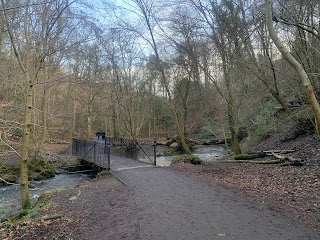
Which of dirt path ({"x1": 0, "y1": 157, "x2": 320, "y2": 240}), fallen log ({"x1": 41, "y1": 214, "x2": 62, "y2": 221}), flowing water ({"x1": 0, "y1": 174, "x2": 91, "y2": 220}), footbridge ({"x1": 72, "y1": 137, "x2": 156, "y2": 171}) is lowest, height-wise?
flowing water ({"x1": 0, "y1": 174, "x2": 91, "y2": 220})

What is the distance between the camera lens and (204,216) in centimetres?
550

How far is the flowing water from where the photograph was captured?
32.2 ft

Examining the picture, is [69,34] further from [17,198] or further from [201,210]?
[201,210]

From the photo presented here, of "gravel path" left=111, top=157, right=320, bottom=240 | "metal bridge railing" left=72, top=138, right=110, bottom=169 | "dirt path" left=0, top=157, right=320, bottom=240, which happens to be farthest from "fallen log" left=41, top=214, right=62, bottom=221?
"metal bridge railing" left=72, top=138, right=110, bottom=169

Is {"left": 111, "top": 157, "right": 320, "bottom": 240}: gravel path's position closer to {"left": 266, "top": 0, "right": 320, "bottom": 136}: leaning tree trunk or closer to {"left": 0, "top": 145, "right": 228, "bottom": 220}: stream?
{"left": 266, "top": 0, "right": 320, "bottom": 136}: leaning tree trunk

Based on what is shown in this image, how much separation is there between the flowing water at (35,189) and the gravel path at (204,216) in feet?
16.0

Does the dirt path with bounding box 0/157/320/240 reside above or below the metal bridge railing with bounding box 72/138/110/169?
below

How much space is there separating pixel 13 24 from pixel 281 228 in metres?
8.91

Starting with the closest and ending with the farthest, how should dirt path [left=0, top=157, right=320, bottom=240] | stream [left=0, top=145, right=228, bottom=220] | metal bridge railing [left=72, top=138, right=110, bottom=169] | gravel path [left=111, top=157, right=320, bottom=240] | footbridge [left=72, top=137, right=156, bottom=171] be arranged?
gravel path [left=111, top=157, right=320, bottom=240] < dirt path [left=0, top=157, right=320, bottom=240] < stream [left=0, top=145, right=228, bottom=220] < footbridge [left=72, top=137, right=156, bottom=171] < metal bridge railing [left=72, top=138, right=110, bottom=169]

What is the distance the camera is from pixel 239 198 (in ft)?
22.1

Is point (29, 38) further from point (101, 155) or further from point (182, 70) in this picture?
point (182, 70)

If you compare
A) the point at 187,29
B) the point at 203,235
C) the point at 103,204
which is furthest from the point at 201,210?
the point at 187,29

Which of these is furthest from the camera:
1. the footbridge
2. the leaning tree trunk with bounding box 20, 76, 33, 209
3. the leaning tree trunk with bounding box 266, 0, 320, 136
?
the footbridge

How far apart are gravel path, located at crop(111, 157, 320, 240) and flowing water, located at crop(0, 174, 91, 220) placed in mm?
4865
